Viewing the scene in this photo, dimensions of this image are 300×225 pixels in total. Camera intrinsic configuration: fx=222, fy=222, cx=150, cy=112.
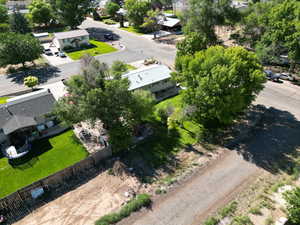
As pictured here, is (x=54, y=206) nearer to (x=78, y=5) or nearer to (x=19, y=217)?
(x=19, y=217)

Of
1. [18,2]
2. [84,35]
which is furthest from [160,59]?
[18,2]

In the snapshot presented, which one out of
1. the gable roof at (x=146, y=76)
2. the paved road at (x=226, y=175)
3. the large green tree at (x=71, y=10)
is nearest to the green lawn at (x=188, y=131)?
the paved road at (x=226, y=175)

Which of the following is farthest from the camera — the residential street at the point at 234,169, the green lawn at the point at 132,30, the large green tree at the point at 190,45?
the green lawn at the point at 132,30

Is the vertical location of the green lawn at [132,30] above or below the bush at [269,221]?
above

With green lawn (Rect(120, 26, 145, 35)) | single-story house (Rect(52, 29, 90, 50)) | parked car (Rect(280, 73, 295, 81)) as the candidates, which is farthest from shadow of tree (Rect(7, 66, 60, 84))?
parked car (Rect(280, 73, 295, 81))

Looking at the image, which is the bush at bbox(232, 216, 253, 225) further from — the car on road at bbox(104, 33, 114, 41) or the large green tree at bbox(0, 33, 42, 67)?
the car on road at bbox(104, 33, 114, 41)

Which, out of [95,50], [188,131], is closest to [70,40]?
[95,50]

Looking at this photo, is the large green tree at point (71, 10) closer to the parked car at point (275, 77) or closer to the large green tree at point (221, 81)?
the large green tree at point (221, 81)
